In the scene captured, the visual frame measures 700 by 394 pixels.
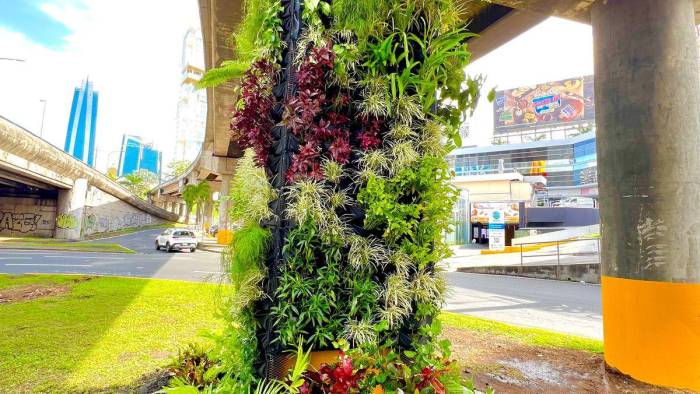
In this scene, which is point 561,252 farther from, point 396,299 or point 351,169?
point 351,169

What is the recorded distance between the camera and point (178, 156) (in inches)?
4102

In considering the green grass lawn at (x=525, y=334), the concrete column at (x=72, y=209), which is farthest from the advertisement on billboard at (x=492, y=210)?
the concrete column at (x=72, y=209)

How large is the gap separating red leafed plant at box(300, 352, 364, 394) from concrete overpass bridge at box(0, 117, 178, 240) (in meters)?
22.6

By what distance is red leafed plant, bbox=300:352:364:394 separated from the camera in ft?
6.57

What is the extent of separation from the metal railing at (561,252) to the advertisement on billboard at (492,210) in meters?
2.84

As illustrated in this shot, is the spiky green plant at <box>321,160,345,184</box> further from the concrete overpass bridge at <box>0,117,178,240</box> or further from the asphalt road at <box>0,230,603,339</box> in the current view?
the concrete overpass bridge at <box>0,117,178,240</box>

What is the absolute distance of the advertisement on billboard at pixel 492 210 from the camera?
22.6 metres

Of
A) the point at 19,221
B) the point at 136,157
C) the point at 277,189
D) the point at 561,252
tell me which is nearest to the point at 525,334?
the point at 277,189

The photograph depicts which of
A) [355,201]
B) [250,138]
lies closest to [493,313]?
[355,201]

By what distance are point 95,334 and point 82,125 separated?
102 metres

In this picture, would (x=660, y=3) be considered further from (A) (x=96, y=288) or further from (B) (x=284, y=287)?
(A) (x=96, y=288)

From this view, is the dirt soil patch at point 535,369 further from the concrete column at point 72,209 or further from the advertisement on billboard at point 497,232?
the concrete column at point 72,209

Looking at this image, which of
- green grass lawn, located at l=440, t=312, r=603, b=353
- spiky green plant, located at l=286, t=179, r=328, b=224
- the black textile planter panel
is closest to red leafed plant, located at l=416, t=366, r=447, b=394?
the black textile planter panel

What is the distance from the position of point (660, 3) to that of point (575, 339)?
4618 millimetres
